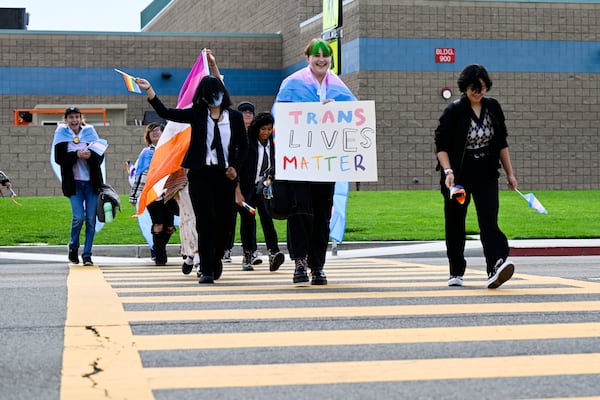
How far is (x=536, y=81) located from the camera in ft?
121

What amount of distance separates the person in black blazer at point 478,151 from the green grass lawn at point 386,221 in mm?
9476

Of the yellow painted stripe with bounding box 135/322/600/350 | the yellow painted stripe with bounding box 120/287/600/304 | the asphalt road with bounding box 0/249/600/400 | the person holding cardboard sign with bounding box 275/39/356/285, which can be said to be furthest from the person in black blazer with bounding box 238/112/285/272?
the yellow painted stripe with bounding box 135/322/600/350

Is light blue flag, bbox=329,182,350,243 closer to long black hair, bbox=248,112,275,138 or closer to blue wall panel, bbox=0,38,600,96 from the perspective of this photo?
long black hair, bbox=248,112,275,138

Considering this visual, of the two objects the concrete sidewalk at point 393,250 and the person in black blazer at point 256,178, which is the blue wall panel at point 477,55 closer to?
the concrete sidewalk at point 393,250

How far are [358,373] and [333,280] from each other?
566 cm

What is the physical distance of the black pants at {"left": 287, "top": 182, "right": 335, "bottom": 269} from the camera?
10375mm

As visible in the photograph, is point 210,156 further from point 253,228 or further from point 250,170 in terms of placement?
point 253,228

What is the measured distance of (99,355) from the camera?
6188 millimetres

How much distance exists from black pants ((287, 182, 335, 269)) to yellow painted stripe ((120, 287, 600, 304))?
85 centimetres

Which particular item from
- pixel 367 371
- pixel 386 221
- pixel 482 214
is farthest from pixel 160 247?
pixel 367 371

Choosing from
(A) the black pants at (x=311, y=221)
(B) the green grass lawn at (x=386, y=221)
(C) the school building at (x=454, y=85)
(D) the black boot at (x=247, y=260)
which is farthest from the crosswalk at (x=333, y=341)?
(C) the school building at (x=454, y=85)

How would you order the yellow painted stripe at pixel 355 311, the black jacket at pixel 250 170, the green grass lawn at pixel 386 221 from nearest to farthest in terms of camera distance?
the yellow painted stripe at pixel 355 311
the black jacket at pixel 250 170
the green grass lawn at pixel 386 221

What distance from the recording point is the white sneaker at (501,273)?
9758 mm

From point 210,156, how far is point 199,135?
216 mm
